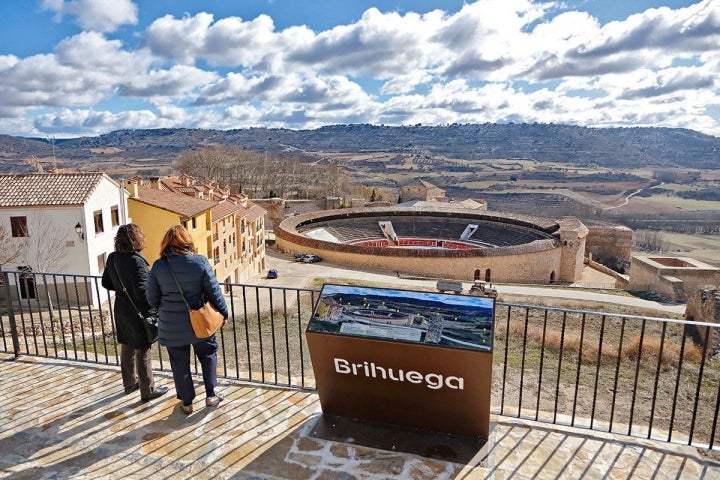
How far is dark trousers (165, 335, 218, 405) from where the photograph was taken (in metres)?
4.18

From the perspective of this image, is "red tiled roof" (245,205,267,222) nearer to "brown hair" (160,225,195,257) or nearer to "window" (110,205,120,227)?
"window" (110,205,120,227)

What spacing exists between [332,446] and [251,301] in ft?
52.7

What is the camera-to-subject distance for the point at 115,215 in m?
19.3

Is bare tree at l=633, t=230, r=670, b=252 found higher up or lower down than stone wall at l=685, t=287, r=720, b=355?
lower down

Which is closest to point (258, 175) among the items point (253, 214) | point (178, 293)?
point (253, 214)

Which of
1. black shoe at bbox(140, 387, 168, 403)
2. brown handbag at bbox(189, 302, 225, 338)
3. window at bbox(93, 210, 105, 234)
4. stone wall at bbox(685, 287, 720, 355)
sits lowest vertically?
stone wall at bbox(685, 287, 720, 355)

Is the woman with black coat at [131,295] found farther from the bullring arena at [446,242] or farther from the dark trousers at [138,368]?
the bullring arena at [446,242]

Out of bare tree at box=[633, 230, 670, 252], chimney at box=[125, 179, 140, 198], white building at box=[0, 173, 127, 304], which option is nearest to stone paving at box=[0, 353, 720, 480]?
white building at box=[0, 173, 127, 304]

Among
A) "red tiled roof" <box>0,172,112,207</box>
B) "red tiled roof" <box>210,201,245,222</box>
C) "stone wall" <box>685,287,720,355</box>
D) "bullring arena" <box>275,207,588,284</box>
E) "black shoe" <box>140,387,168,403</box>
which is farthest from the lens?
"bullring arena" <box>275,207,588,284</box>

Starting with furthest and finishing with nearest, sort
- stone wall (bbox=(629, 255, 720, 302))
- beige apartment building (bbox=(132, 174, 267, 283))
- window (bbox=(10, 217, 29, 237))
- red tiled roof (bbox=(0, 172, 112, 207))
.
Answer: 1. beige apartment building (bbox=(132, 174, 267, 283))
2. stone wall (bbox=(629, 255, 720, 302))
3. red tiled roof (bbox=(0, 172, 112, 207))
4. window (bbox=(10, 217, 29, 237))

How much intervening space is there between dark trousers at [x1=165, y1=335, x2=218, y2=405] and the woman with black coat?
388mm

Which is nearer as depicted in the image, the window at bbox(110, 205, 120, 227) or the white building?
the white building

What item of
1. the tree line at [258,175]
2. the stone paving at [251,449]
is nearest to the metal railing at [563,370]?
the stone paving at [251,449]

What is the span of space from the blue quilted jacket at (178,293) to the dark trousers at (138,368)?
0.56 m
